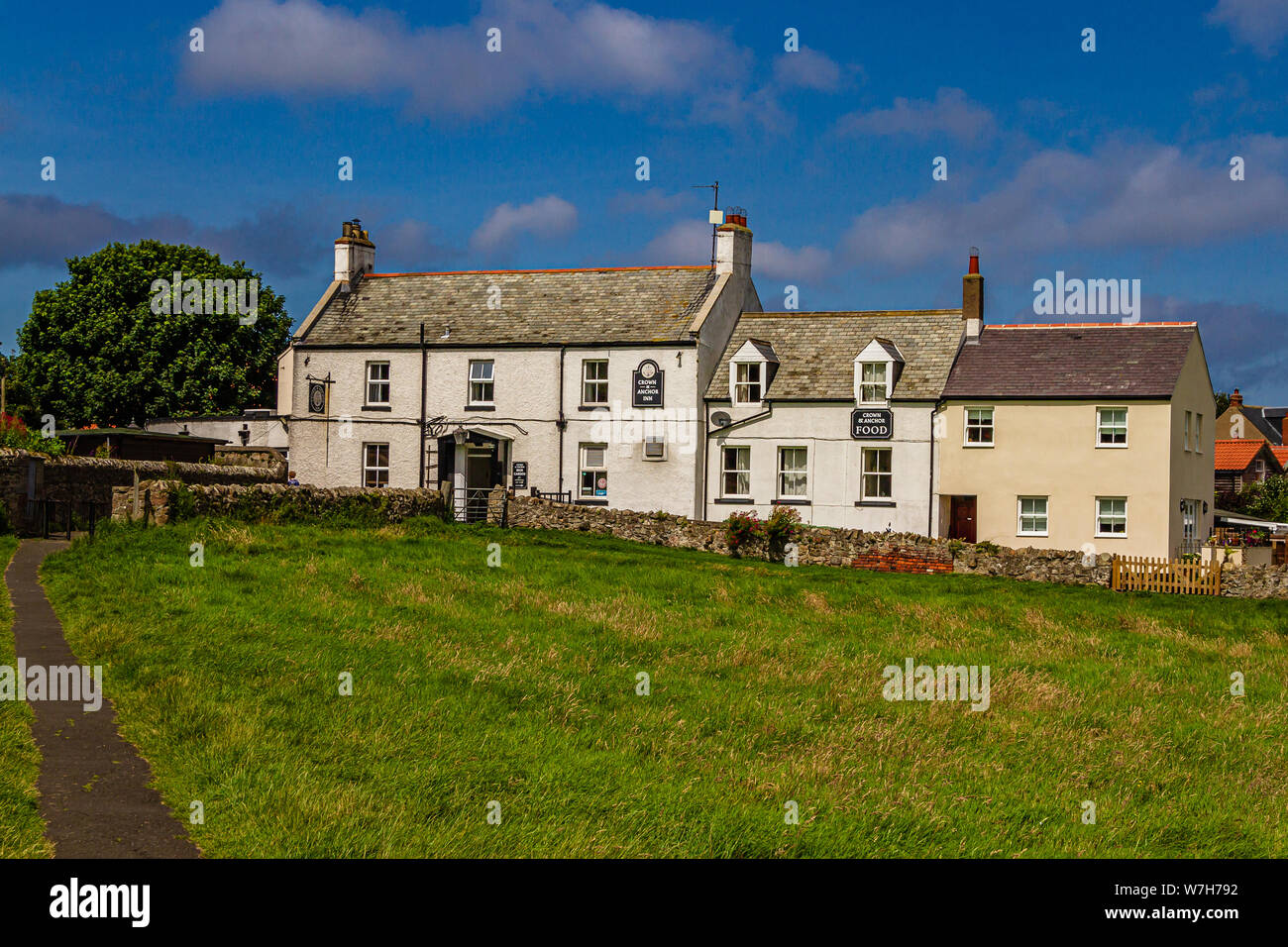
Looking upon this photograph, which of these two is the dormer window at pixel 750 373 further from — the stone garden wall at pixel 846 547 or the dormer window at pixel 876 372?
the stone garden wall at pixel 846 547

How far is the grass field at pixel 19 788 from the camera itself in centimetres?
788

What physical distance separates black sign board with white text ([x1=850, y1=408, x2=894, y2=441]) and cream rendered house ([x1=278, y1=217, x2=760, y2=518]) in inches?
218

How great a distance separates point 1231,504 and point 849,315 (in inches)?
1355

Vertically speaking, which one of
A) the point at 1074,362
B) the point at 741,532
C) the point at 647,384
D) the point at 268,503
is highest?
the point at 1074,362

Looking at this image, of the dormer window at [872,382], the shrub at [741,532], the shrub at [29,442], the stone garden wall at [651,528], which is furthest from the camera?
the dormer window at [872,382]

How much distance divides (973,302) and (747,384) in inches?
343

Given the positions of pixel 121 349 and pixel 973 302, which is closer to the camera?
pixel 973 302

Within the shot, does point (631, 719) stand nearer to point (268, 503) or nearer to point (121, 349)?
point (268, 503)

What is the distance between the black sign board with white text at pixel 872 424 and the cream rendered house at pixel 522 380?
553 centimetres

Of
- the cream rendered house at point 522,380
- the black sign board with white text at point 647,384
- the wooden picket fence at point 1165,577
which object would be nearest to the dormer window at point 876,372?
the cream rendered house at point 522,380

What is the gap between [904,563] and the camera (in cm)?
3609

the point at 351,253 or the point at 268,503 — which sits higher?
the point at 351,253

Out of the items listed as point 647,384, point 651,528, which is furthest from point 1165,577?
point 647,384

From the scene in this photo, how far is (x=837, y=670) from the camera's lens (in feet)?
52.0
